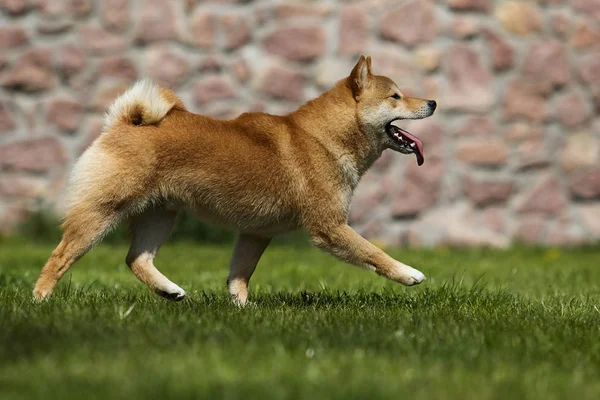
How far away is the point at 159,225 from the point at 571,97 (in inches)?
207

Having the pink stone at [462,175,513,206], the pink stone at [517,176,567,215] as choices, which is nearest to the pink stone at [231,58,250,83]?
the pink stone at [462,175,513,206]

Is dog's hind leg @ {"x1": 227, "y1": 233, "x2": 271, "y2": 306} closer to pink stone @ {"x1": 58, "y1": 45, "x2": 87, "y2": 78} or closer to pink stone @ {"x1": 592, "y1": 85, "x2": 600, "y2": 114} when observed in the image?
Answer: pink stone @ {"x1": 58, "y1": 45, "x2": 87, "y2": 78}

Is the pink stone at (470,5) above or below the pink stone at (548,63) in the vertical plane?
above

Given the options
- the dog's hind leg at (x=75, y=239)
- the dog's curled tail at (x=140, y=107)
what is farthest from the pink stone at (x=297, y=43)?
the dog's hind leg at (x=75, y=239)

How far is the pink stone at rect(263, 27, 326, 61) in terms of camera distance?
816 centimetres

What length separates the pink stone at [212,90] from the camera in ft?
26.8

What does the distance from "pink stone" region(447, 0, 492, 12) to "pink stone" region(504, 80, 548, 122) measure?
2.44ft

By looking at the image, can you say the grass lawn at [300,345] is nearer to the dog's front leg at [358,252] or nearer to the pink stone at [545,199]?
the dog's front leg at [358,252]

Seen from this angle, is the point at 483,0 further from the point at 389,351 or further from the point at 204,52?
the point at 389,351

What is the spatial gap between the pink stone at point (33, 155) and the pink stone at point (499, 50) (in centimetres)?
405

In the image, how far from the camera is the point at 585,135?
8391 mm

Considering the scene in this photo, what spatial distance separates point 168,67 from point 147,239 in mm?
4063

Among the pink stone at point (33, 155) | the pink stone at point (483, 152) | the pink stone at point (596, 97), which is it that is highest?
the pink stone at point (596, 97)

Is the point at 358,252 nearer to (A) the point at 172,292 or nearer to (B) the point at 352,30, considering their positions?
(A) the point at 172,292
